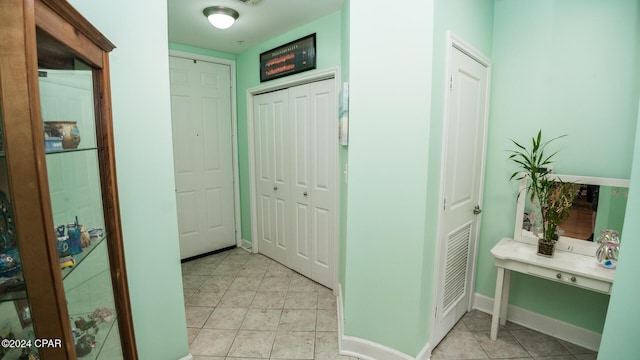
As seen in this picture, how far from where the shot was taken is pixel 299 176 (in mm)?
2879

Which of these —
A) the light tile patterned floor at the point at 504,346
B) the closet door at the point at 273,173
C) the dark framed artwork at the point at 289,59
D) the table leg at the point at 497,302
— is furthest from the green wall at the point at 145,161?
the table leg at the point at 497,302

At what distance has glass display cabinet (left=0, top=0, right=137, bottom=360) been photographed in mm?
684

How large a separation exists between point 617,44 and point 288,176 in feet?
8.64

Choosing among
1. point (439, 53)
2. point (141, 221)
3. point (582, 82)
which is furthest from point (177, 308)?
point (582, 82)

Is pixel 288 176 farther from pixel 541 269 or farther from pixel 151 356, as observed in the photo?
pixel 541 269

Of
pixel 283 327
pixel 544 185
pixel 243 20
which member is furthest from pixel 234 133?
pixel 544 185

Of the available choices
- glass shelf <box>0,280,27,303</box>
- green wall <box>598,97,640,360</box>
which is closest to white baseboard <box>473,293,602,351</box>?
green wall <box>598,97,640,360</box>

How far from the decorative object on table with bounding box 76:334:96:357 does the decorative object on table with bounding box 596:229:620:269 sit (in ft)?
8.67

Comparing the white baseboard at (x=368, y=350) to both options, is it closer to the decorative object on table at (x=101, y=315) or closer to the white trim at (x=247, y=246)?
the decorative object on table at (x=101, y=315)

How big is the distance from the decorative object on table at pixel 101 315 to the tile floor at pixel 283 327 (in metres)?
0.80

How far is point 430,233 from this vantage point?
5.43 feet

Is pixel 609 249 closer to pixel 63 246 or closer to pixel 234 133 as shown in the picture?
pixel 63 246

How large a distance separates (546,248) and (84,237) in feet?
8.27

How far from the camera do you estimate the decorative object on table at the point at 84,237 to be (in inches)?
43.8
